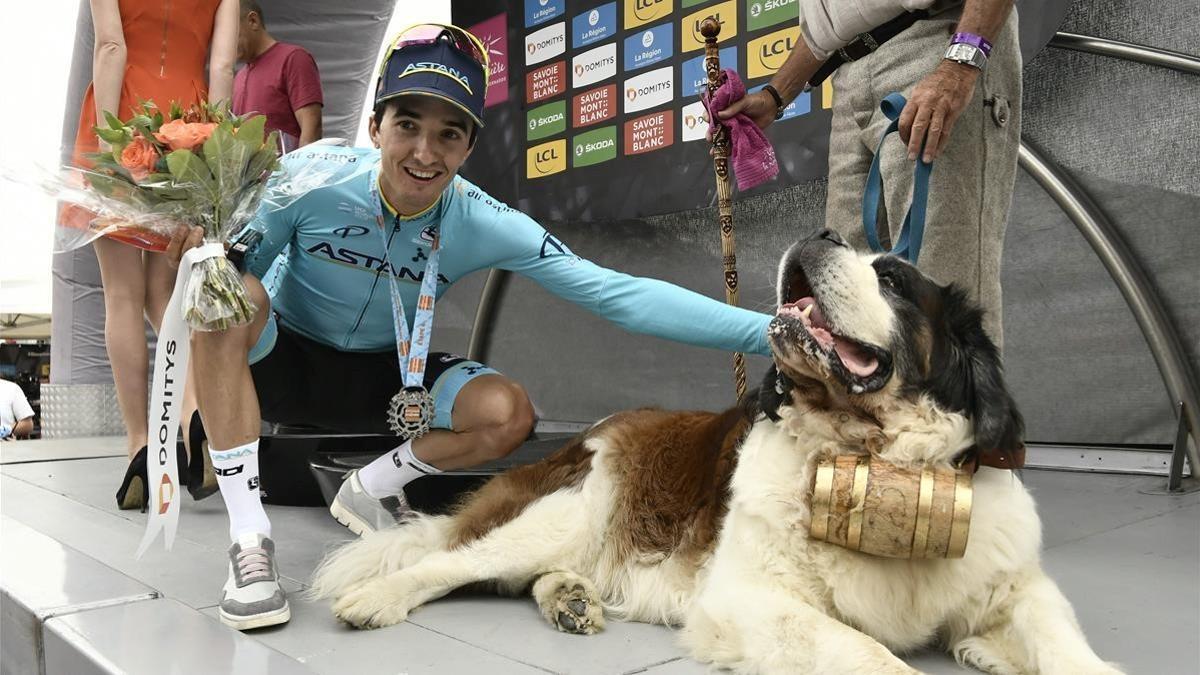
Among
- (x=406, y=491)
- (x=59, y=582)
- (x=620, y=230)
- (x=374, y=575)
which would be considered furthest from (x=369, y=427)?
(x=620, y=230)

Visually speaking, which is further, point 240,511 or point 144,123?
point 240,511

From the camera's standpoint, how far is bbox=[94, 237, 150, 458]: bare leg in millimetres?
3947

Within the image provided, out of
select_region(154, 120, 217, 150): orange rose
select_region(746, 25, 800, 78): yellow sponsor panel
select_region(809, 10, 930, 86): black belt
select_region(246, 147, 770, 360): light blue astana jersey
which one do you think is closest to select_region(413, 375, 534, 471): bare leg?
select_region(246, 147, 770, 360): light blue astana jersey

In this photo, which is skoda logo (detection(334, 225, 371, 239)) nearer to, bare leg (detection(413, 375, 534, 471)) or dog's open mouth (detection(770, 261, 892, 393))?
bare leg (detection(413, 375, 534, 471))

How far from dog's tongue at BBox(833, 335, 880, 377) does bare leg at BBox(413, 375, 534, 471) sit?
4.49 ft

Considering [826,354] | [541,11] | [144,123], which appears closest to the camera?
[826,354]

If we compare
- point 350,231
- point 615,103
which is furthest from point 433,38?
point 615,103

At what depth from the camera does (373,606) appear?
2.22 m

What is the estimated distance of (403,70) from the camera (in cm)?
264

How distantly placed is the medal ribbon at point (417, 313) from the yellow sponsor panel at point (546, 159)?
2.60m

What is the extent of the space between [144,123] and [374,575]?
4.62 ft

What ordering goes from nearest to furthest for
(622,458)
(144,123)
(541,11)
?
(144,123) < (622,458) < (541,11)

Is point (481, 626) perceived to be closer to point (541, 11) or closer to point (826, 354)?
point (826, 354)

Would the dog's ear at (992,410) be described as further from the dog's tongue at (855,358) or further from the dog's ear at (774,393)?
the dog's ear at (774,393)
